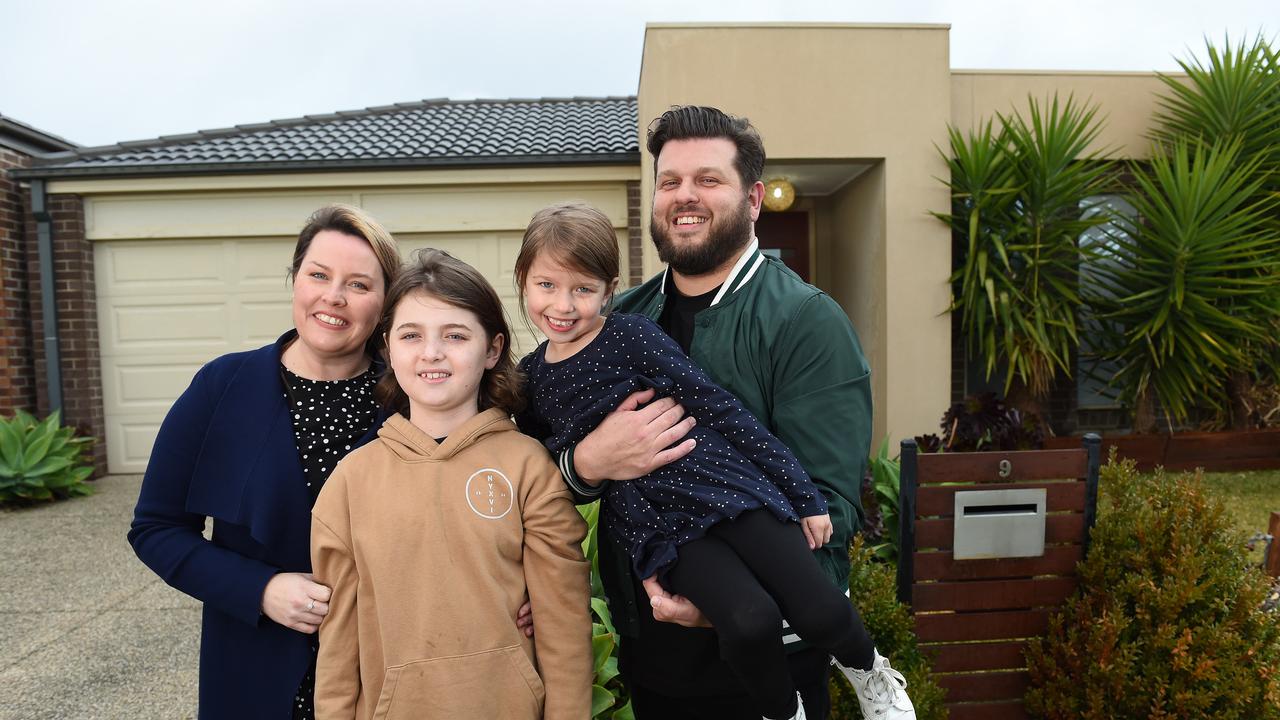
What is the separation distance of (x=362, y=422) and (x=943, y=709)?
2501mm

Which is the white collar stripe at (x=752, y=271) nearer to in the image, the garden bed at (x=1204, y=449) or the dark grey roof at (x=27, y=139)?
the garden bed at (x=1204, y=449)

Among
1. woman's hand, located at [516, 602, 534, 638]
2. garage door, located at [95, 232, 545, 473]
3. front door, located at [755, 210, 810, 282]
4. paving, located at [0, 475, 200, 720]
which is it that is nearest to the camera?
woman's hand, located at [516, 602, 534, 638]

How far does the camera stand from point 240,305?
7.58 meters

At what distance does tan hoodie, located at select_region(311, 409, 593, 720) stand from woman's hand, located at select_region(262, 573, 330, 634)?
25mm

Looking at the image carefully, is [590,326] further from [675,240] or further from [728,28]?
[728,28]

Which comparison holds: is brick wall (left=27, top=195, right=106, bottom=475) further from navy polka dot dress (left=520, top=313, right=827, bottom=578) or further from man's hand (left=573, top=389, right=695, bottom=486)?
man's hand (left=573, top=389, right=695, bottom=486)

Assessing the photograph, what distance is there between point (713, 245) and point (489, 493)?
0.81m

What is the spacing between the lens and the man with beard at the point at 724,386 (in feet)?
5.14

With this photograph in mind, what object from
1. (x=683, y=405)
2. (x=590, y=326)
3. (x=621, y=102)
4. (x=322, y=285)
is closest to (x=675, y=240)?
(x=590, y=326)

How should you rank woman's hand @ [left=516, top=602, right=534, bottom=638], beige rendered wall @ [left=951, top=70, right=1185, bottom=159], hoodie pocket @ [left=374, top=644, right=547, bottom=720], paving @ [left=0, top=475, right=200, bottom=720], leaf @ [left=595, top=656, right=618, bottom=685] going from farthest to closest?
beige rendered wall @ [left=951, top=70, right=1185, bottom=159]
paving @ [left=0, top=475, right=200, bottom=720]
leaf @ [left=595, top=656, right=618, bottom=685]
woman's hand @ [left=516, top=602, right=534, bottom=638]
hoodie pocket @ [left=374, top=644, right=547, bottom=720]

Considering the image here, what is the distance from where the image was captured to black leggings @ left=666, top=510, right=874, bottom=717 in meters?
1.43

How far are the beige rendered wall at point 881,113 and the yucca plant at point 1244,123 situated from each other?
258 cm

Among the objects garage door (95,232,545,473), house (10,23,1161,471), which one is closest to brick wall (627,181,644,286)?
house (10,23,1161,471)

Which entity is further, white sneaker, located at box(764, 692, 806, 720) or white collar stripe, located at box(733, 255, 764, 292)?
white collar stripe, located at box(733, 255, 764, 292)
